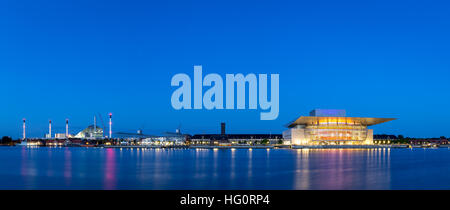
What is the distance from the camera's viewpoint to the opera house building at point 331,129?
90.6 meters

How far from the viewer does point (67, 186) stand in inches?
886

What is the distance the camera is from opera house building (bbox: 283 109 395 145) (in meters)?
90.6

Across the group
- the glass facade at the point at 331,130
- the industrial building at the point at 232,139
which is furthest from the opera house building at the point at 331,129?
the industrial building at the point at 232,139

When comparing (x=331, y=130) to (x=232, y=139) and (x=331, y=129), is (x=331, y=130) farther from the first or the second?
Result: (x=232, y=139)

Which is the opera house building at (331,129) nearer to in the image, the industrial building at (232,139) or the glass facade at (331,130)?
the glass facade at (331,130)

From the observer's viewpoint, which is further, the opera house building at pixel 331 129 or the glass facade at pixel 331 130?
the glass facade at pixel 331 130

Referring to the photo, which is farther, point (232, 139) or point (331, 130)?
point (232, 139)

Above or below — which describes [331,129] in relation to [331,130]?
above

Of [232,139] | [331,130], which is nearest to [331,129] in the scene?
[331,130]

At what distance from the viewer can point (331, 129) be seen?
91.9 meters

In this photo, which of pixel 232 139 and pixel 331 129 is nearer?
pixel 331 129
